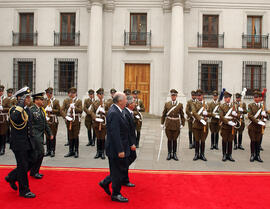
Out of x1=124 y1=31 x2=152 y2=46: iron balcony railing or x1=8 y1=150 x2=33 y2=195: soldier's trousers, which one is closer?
x1=8 y1=150 x2=33 y2=195: soldier's trousers

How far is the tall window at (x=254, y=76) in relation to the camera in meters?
17.7

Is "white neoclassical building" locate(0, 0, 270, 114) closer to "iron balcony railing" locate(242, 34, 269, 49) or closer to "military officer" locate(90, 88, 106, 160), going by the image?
"iron balcony railing" locate(242, 34, 269, 49)

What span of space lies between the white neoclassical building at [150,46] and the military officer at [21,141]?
40.7ft

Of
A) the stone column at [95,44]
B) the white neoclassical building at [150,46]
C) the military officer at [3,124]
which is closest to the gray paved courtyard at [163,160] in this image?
the military officer at [3,124]

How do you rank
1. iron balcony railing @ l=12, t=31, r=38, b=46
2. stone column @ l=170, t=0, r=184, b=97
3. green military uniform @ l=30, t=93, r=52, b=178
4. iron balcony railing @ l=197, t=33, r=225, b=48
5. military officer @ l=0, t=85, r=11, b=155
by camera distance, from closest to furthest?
green military uniform @ l=30, t=93, r=52, b=178
military officer @ l=0, t=85, r=11, b=155
stone column @ l=170, t=0, r=184, b=97
iron balcony railing @ l=197, t=33, r=225, b=48
iron balcony railing @ l=12, t=31, r=38, b=46

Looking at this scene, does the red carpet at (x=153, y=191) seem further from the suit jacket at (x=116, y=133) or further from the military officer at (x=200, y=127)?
the military officer at (x=200, y=127)

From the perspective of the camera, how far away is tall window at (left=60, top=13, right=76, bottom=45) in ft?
59.4

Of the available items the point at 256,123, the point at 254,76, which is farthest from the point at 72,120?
the point at 254,76

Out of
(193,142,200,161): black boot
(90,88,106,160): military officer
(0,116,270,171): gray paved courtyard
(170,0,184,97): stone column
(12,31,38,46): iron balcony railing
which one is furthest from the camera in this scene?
(12,31,38,46): iron balcony railing

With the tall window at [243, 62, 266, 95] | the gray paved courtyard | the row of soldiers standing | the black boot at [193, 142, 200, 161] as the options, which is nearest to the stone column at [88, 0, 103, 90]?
the gray paved courtyard

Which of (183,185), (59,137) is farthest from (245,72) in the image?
(183,185)

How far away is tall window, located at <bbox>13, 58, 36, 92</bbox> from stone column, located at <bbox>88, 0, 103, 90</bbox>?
475 centimetres

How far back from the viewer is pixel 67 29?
18281mm

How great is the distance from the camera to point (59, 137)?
10773mm
